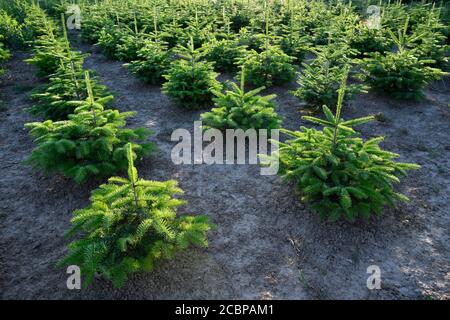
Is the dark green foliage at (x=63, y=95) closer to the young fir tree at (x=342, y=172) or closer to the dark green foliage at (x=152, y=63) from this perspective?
the dark green foliage at (x=152, y=63)

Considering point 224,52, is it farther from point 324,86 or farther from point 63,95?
point 63,95

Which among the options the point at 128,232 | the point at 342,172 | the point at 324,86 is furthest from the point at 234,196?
the point at 324,86

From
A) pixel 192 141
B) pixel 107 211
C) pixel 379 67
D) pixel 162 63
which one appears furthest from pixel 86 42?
pixel 107 211

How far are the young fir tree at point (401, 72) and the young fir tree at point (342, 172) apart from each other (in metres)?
4.52

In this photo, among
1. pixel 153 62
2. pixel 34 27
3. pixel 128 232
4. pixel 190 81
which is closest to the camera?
pixel 128 232

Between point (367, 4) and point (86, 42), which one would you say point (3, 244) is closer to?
point (86, 42)

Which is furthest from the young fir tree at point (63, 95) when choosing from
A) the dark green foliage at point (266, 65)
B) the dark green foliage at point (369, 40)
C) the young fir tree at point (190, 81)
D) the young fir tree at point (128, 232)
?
the dark green foliage at point (369, 40)

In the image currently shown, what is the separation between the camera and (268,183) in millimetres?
6195

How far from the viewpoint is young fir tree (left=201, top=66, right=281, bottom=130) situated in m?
6.86

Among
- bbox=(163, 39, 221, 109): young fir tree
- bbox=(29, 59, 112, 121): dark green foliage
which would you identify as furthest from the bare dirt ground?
bbox=(163, 39, 221, 109): young fir tree

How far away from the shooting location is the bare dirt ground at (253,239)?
426 cm

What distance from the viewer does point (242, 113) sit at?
696cm

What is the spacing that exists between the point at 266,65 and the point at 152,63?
3228 millimetres

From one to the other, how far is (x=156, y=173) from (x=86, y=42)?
11.3 m
